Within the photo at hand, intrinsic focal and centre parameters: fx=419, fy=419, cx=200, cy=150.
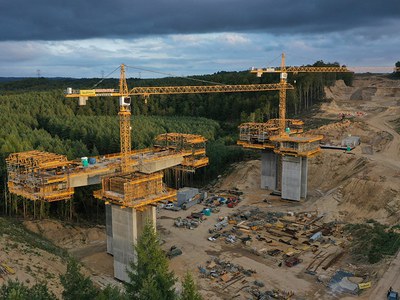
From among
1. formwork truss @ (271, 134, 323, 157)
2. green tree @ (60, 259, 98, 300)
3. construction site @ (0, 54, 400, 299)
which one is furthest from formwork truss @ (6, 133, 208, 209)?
formwork truss @ (271, 134, 323, 157)

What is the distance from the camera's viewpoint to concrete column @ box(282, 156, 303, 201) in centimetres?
7238

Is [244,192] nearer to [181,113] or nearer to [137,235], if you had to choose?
[137,235]

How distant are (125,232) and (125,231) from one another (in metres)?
0.11

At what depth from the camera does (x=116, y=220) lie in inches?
1836

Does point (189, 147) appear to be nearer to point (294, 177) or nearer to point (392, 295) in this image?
point (294, 177)

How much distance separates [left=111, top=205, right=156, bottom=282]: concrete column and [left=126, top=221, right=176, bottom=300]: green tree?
13981mm

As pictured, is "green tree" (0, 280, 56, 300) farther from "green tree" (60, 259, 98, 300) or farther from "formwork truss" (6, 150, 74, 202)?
"formwork truss" (6, 150, 74, 202)

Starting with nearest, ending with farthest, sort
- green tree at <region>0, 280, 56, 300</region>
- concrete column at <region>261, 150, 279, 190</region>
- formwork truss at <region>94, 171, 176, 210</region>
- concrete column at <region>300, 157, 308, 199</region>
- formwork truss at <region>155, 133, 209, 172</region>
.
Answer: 1. green tree at <region>0, 280, 56, 300</region>
2. formwork truss at <region>94, 171, 176, 210</region>
3. formwork truss at <region>155, 133, 209, 172</region>
4. concrete column at <region>300, 157, 308, 199</region>
5. concrete column at <region>261, 150, 279, 190</region>

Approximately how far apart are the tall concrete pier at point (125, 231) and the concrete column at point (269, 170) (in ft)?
125

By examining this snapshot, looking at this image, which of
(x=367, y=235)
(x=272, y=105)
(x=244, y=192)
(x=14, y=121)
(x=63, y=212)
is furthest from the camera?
(x=272, y=105)

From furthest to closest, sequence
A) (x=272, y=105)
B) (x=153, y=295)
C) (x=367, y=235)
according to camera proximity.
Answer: (x=272, y=105) → (x=367, y=235) → (x=153, y=295)

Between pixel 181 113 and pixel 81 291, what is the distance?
129372mm

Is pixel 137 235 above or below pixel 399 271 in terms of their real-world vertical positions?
above

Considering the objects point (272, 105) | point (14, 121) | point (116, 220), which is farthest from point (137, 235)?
point (272, 105)
